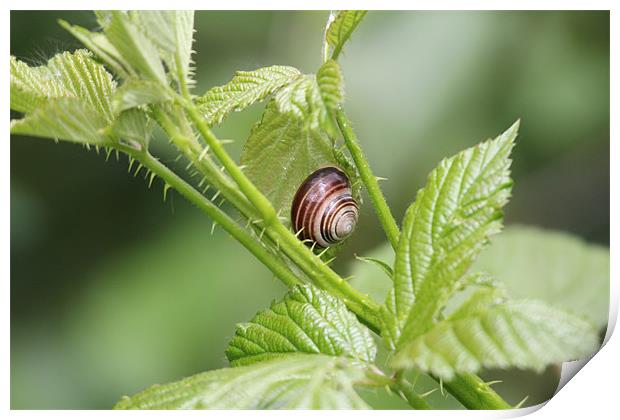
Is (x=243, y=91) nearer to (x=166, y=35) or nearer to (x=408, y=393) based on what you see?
(x=166, y=35)

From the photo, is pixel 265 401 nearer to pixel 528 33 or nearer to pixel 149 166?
pixel 149 166

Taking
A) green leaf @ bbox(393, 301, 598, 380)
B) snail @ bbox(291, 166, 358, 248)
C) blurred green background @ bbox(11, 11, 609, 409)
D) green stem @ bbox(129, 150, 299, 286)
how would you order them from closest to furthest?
green leaf @ bbox(393, 301, 598, 380) → green stem @ bbox(129, 150, 299, 286) → snail @ bbox(291, 166, 358, 248) → blurred green background @ bbox(11, 11, 609, 409)

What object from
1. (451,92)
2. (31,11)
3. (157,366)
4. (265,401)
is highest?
(31,11)

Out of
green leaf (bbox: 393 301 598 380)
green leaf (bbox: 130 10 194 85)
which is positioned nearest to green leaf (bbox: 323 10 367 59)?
green leaf (bbox: 130 10 194 85)

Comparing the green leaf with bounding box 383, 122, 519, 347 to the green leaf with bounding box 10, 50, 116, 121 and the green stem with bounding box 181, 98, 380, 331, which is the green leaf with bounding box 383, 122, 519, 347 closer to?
the green stem with bounding box 181, 98, 380, 331

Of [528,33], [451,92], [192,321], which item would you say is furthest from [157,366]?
[528,33]

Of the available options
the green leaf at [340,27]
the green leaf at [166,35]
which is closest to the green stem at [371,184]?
the green leaf at [340,27]
